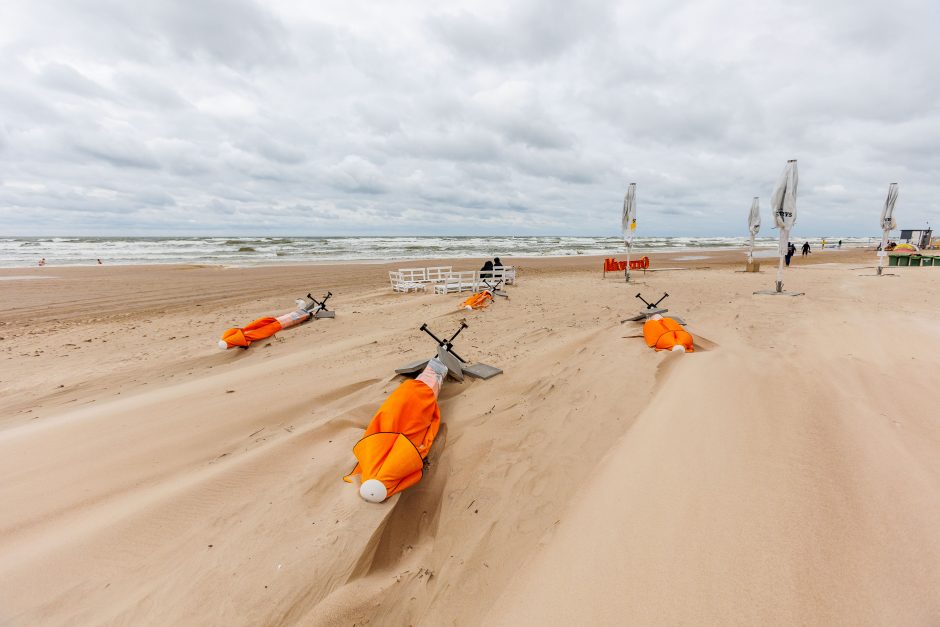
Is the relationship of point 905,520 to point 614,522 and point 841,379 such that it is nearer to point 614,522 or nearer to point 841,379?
point 614,522

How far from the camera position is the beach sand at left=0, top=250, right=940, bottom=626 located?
2.13 metres

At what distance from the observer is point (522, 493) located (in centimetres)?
325

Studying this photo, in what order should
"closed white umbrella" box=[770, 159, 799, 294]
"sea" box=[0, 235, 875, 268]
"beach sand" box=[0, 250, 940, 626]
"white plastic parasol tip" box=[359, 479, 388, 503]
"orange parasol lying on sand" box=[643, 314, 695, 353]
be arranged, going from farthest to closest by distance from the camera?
"sea" box=[0, 235, 875, 268] → "closed white umbrella" box=[770, 159, 799, 294] → "orange parasol lying on sand" box=[643, 314, 695, 353] → "white plastic parasol tip" box=[359, 479, 388, 503] → "beach sand" box=[0, 250, 940, 626]

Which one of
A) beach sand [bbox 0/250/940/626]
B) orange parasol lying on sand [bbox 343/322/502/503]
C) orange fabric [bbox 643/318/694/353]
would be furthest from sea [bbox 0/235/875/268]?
orange parasol lying on sand [bbox 343/322/502/503]

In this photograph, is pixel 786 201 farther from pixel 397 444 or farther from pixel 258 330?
pixel 258 330

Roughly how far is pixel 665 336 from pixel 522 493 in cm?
374

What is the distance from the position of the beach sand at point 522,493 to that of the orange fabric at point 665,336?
39cm

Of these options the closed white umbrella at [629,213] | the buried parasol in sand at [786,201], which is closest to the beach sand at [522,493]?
the buried parasol in sand at [786,201]

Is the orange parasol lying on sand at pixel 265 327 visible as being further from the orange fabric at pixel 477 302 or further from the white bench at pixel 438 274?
the white bench at pixel 438 274

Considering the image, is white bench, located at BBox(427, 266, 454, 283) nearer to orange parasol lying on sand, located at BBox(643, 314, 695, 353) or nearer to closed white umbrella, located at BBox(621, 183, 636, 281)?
closed white umbrella, located at BBox(621, 183, 636, 281)

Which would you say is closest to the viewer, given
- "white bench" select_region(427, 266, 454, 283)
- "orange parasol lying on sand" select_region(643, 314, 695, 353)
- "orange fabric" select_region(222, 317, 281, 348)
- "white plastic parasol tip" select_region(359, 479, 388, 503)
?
"white plastic parasol tip" select_region(359, 479, 388, 503)

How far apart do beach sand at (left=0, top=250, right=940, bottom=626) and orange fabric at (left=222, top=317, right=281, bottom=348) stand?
4.76 ft

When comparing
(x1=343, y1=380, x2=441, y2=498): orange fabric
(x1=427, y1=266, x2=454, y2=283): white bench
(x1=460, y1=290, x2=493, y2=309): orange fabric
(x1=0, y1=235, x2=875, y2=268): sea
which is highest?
(x1=0, y1=235, x2=875, y2=268): sea

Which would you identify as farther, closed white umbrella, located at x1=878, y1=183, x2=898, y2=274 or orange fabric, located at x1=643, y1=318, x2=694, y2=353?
closed white umbrella, located at x1=878, y1=183, x2=898, y2=274
